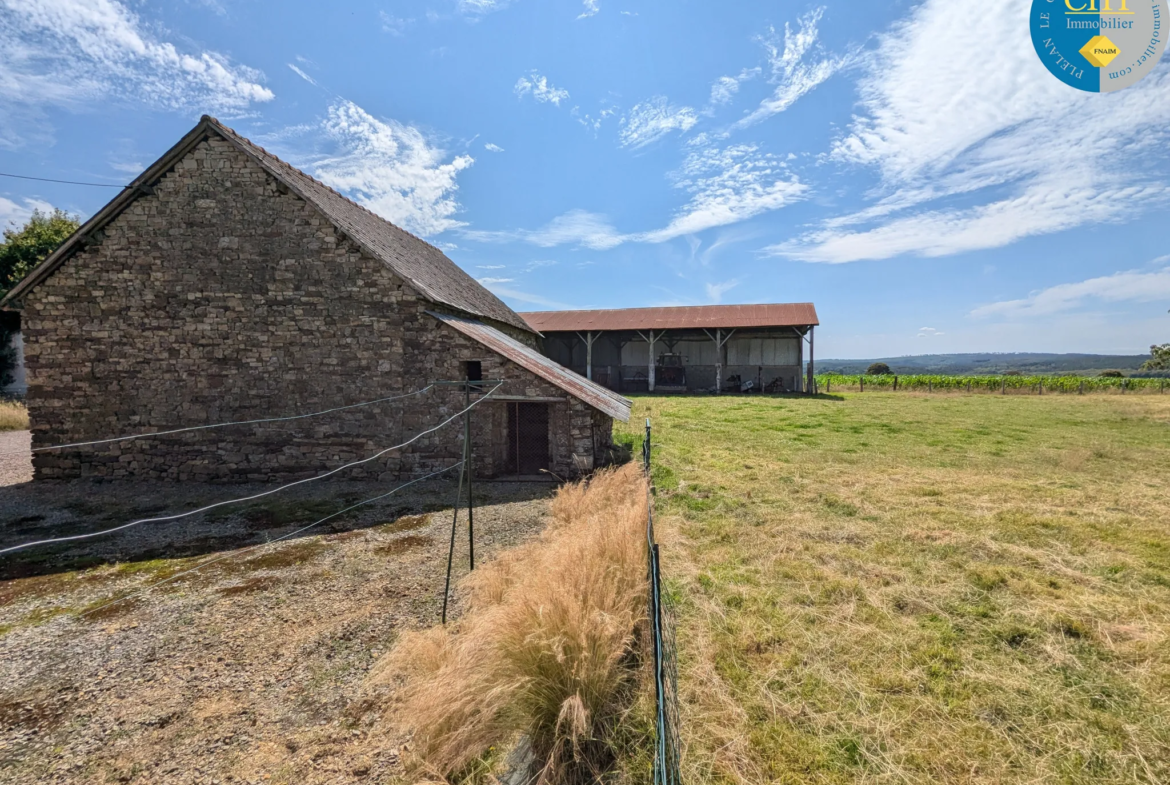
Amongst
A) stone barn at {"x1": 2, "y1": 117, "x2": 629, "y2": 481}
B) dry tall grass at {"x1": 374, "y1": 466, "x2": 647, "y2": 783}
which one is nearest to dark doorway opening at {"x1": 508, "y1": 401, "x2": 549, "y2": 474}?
stone barn at {"x1": 2, "y1": 117, "x2": 629, "y2": 481}

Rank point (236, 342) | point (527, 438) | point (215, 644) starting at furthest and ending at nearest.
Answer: point (527, 438)
point (236, 342)
point (215, 644)

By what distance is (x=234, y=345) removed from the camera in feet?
30.5

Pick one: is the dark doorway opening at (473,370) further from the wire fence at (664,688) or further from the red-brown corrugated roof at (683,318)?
the red-brown corrugated roof at (683,318)

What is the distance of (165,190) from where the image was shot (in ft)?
29.8

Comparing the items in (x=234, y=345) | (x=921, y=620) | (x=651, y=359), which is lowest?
(x=921, y=620)

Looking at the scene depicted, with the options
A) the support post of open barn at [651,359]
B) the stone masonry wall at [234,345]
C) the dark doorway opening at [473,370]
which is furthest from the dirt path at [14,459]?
the support post of open barn at [651,359]

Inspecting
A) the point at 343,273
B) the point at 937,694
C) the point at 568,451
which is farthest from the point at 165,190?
the point at 937,694

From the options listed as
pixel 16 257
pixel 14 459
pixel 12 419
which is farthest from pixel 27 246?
pixel 14 459

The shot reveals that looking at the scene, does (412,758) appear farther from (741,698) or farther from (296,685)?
(741,698)

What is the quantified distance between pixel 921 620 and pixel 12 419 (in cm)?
2574

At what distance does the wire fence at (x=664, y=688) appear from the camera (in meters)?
2.13

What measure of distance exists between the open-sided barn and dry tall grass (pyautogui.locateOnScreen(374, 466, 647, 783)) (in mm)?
22434

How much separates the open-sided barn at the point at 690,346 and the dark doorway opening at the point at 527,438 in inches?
644

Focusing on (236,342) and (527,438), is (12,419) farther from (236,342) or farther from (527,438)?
(527,438)
